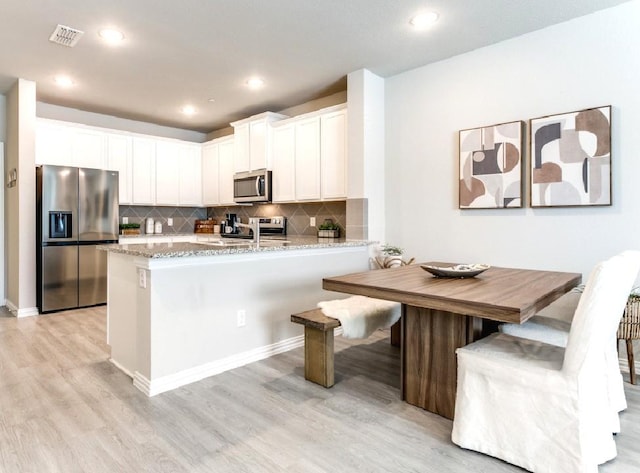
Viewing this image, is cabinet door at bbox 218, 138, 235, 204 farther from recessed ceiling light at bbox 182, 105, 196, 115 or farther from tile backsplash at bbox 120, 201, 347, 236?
recessed ceiling light at bbox 182, 105, 196, 115

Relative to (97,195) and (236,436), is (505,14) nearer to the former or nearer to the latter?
(236,436)

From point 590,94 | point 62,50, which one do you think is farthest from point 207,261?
point 590,94

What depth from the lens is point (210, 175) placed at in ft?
20.2

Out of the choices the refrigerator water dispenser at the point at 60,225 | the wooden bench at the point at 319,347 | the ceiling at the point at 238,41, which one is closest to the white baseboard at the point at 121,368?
the wooden bench at the point at 319,347

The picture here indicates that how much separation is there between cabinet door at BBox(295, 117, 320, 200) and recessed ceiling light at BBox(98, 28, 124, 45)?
6.46ft

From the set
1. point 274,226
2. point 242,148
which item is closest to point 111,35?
point 242,148

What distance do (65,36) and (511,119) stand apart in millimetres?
3732

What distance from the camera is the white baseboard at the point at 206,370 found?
2.53 meters

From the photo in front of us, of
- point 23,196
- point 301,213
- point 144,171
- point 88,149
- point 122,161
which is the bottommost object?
point 301,213

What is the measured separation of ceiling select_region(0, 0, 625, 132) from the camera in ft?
9.38

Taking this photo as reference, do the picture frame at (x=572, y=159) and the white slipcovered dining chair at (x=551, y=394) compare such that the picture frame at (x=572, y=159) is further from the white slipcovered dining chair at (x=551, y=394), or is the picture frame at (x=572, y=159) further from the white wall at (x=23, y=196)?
the white wall at (x=23, y=196)

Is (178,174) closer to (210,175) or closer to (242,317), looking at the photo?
(210,175)

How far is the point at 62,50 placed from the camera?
3562mm

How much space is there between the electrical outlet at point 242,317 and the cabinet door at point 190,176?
3.62m
